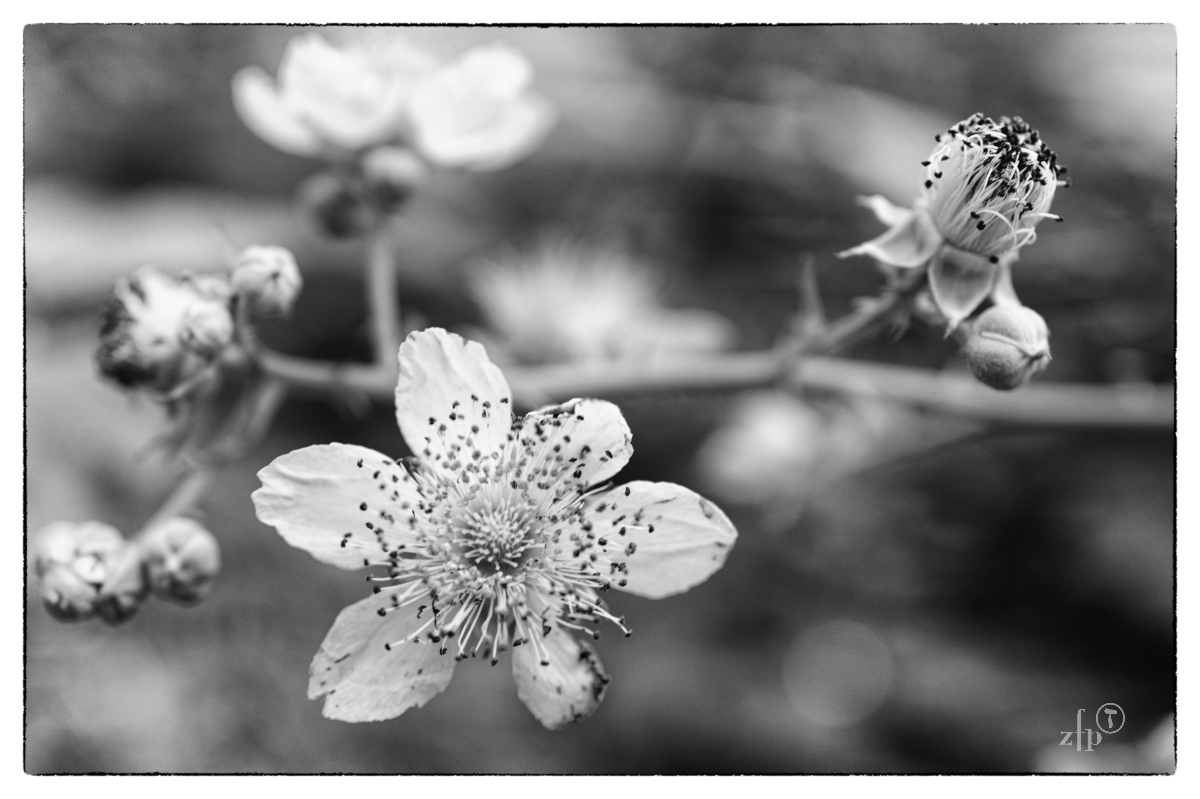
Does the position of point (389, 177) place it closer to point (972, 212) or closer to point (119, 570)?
point (119, 570)

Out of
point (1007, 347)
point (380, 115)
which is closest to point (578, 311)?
point (380, 115)

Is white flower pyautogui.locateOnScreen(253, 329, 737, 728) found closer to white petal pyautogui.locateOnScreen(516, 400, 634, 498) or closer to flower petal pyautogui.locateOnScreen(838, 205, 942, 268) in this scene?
white petal pyautogui.locateOnScreen(516, 400, 634, 498)

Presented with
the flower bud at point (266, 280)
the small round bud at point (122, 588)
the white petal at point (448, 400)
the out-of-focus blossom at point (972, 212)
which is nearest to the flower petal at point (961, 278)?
the out-of-focus blossom at point (972, 212)

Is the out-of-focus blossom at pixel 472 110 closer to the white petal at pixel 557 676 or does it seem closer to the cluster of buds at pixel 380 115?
the cluster of buds at pixel 380 115

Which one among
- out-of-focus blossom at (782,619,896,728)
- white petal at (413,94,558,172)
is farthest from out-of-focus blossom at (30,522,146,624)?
out-of-focus blossom at (782,619,896,728)

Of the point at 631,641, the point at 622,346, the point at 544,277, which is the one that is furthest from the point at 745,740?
the point at 544,277
